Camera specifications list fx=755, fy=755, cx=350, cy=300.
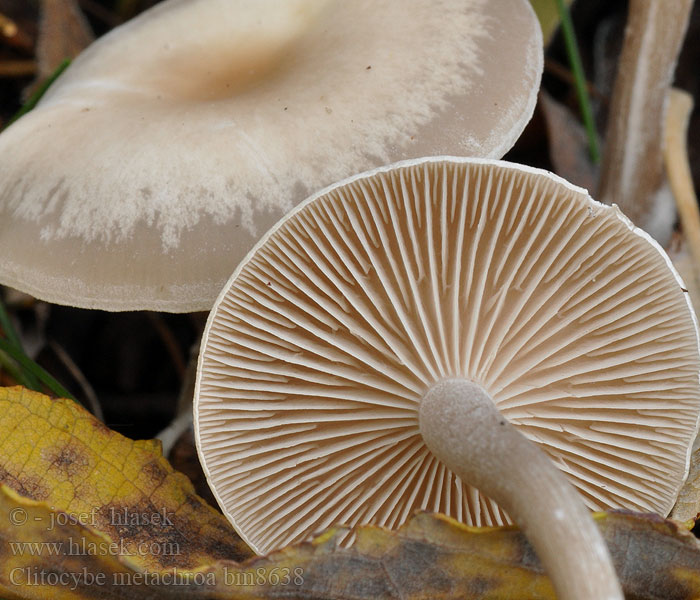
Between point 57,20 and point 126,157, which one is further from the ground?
point 126,157

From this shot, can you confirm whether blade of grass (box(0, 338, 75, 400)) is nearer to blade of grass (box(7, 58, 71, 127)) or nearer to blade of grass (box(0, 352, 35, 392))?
blade of grass (box(0, 352, 35, 392))

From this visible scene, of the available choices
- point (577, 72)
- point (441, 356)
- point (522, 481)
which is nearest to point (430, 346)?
point (441, 356)

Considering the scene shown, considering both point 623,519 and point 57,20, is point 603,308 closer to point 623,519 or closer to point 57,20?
point 623,519

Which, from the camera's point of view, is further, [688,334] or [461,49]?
[461,49]

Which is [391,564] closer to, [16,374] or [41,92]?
[16,374]

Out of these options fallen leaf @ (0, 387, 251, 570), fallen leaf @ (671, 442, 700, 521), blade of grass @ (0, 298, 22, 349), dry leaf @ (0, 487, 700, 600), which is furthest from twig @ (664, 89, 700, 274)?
blade of grass @ (0, 298, 22, 349)

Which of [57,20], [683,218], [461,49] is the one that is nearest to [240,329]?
[461,49]

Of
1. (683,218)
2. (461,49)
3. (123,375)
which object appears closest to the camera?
(461,49)
